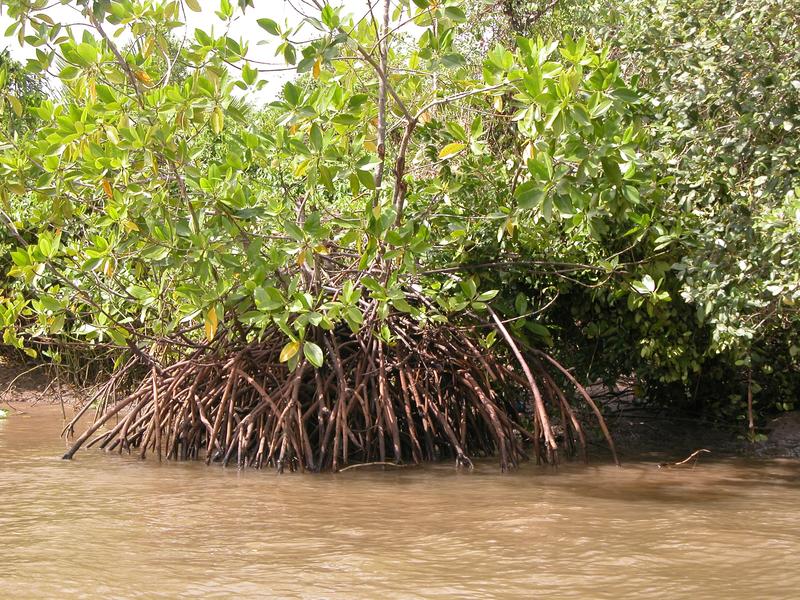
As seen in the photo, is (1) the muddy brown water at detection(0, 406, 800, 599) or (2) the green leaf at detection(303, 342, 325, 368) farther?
(2) the green leaf at detection(303, 342, 325, 368)

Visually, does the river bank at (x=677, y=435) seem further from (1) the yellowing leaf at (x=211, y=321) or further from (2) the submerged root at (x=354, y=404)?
(1) the yellowing leaf at (x=211, y=321)

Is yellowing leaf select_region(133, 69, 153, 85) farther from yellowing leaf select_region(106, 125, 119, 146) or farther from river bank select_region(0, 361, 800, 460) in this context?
river bank select_region(0, 361, 800, 460)

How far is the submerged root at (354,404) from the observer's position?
5.83 meters

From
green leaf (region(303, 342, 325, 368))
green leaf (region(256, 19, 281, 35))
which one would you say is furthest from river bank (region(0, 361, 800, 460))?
green leaf (region(256, 19, 281, 35))

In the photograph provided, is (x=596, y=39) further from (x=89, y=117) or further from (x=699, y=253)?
(x=89, y=117)

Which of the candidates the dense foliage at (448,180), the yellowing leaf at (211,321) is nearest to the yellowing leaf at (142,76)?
the dense foliage at (448,180)

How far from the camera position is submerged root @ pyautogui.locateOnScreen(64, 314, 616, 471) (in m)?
5.83

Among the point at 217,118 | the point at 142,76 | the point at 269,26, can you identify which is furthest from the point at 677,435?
the point at 142,76

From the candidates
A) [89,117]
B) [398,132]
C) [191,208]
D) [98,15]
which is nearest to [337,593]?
[191,208]

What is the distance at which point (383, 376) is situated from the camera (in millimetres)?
5871

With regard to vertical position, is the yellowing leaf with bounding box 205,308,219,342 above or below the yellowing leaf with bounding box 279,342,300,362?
above

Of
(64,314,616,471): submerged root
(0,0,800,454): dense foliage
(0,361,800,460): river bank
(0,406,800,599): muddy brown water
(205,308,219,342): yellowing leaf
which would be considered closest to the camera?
(0,406,800,599): muddy brown water

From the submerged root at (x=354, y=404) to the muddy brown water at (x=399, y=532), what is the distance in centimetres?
20

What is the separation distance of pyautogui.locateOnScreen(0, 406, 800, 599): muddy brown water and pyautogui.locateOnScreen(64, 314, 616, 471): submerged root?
7.9 inches
